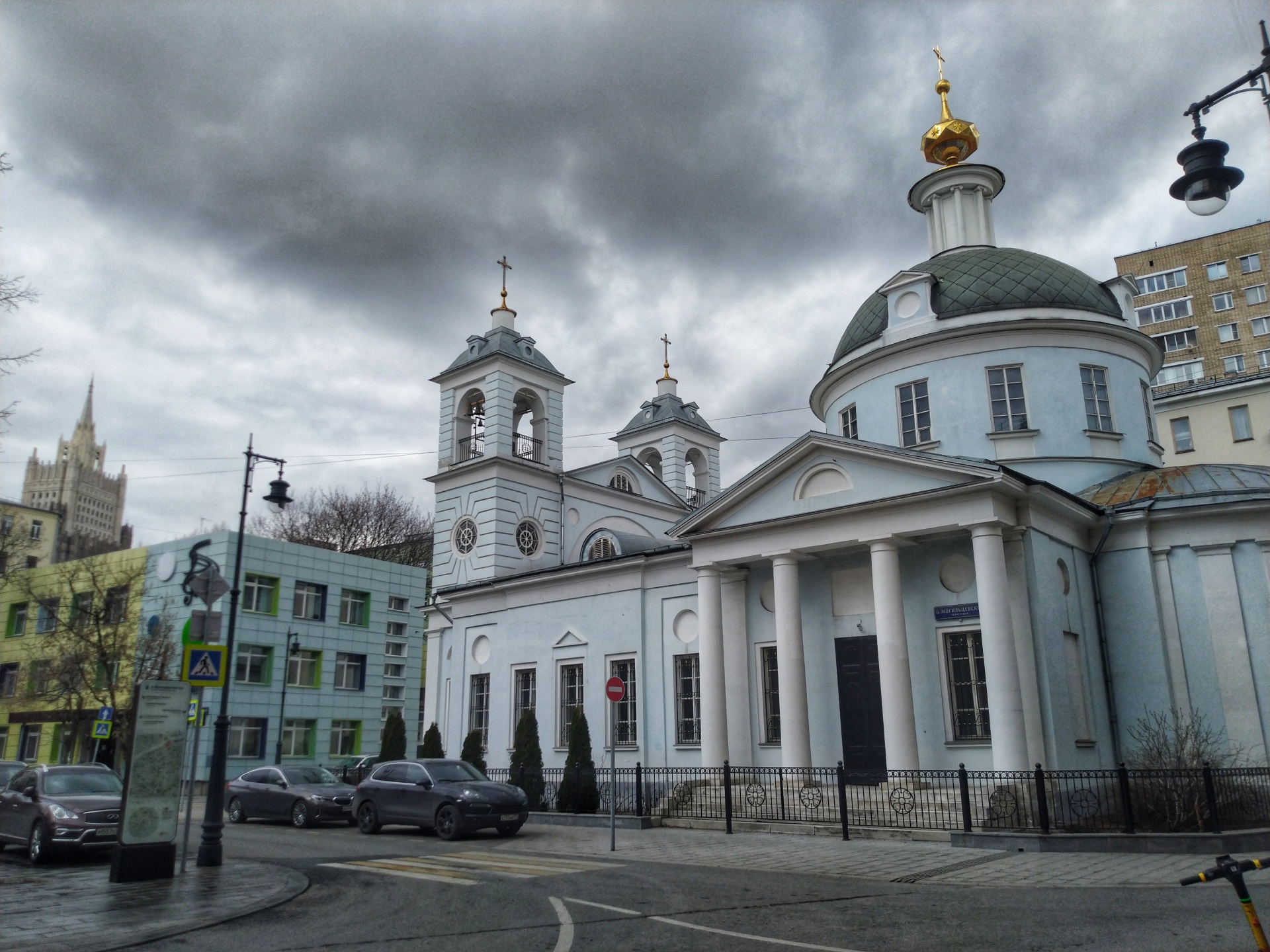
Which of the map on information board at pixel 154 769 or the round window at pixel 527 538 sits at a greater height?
the round window at pixel 527 538

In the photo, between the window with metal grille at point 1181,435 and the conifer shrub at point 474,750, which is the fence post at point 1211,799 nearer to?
the conifer shrub at point 474,750

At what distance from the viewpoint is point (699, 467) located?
44.9 meters

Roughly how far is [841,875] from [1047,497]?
940cm

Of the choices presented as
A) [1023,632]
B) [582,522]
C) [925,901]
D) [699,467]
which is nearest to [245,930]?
[925,901]

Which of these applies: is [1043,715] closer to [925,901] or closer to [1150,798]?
[1150,798]

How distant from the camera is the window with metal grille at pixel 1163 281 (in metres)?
59.2

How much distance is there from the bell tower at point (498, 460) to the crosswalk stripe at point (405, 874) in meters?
17.2

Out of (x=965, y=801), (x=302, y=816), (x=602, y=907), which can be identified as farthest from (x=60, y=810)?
(x=965, y=801)

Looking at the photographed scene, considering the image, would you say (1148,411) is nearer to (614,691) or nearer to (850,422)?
(850,422)

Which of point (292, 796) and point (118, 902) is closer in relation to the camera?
point (118, 902)

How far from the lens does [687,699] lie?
2317 cm

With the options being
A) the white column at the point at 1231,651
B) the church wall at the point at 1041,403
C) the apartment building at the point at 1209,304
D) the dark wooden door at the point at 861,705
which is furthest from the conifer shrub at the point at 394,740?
the apartment building at the point at 1209,304

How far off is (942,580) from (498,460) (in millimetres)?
16495

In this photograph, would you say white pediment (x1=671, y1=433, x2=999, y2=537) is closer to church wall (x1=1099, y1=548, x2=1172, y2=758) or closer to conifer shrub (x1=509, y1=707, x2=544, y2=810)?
church wall (x1=1099, y1=548, x2=1172, y2=758)
